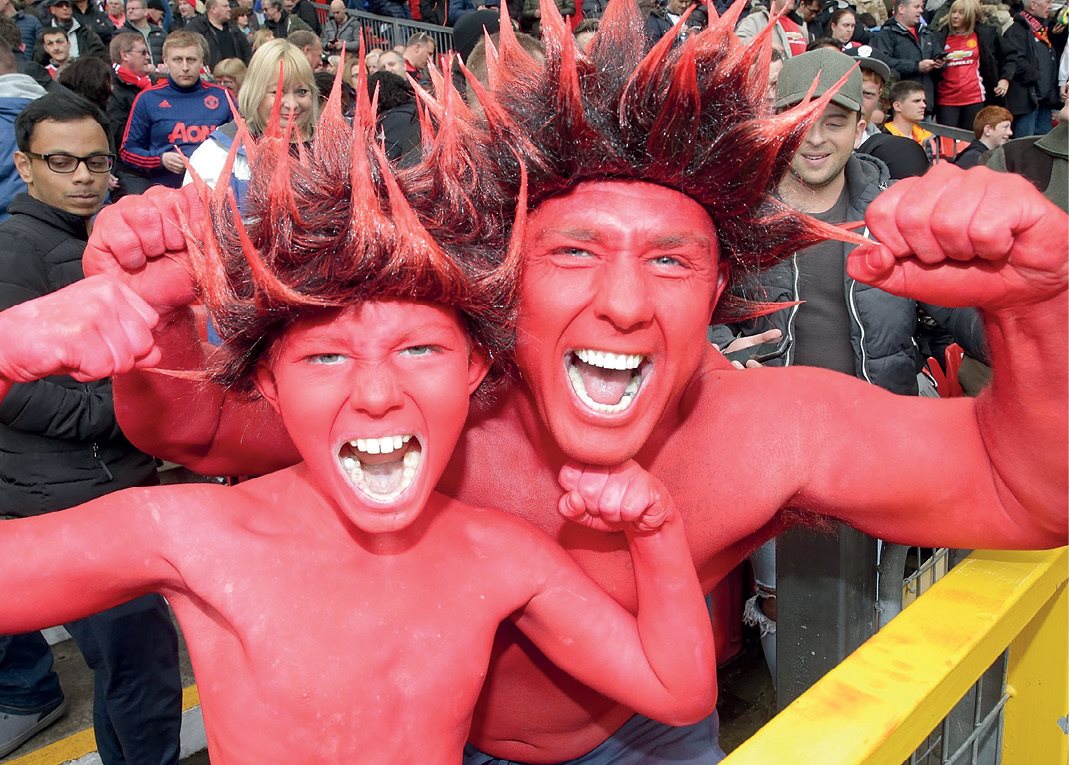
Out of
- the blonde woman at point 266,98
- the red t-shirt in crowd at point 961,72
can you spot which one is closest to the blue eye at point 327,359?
the blonde woman at point 266,98

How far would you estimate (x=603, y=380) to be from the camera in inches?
59.6

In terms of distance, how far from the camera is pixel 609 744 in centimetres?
188

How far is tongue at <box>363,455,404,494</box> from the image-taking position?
1399 millimetres

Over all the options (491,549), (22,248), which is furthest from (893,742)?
(22,248)

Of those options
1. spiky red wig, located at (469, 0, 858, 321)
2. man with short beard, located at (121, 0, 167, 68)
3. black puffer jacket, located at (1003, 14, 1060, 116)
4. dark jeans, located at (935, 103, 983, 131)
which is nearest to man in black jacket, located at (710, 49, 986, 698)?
spiky red wig, located at (469, 0, 858, 321)

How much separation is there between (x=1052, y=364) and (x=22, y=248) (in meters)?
2.38

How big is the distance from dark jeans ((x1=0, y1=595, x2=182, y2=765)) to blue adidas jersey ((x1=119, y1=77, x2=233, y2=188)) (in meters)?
2.67

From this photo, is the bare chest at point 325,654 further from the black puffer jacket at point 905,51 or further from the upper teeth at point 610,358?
the black puffer jacket at point 905,51

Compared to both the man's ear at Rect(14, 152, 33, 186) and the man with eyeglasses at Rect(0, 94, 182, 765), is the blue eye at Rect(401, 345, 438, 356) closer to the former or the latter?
the man with eyeglasses at Rect(0, 94, 182, 765)

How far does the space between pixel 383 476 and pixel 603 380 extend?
35cm

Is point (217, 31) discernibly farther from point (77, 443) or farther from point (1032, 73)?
point (1032, 73)

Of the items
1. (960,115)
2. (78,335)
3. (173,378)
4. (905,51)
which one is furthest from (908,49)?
(78,335)

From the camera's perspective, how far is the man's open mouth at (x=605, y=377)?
1.42 metres

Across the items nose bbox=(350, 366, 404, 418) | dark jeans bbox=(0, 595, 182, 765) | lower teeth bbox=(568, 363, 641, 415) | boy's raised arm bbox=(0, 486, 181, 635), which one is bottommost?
dark jeans bbox=(0, 595, 182, 765)
